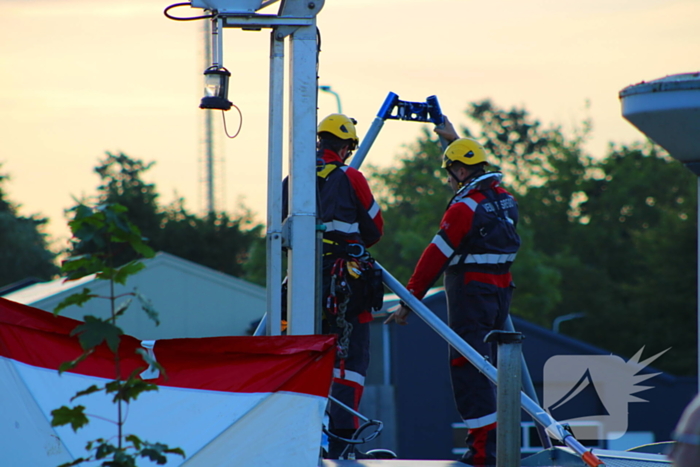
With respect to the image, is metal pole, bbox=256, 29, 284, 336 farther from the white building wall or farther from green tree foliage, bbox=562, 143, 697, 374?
green tree foliage, bbox=562, 143, 697, 374

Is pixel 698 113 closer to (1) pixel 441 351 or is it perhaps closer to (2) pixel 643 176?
(1) pixel 441 351

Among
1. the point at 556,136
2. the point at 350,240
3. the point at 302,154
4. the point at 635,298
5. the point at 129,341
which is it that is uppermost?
the point at 556,136

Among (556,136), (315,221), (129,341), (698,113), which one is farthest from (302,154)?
(556,136)

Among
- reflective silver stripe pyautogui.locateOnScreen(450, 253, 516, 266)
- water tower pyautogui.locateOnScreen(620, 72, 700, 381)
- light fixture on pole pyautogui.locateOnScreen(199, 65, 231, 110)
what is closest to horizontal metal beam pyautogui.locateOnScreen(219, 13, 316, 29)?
light fixture on pole pyautogui.locateOnScreen(199, 65, 231, 110)

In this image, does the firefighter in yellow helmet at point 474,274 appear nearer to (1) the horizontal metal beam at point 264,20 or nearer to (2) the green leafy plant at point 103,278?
(1) the horizontal metal beam at point 264,20

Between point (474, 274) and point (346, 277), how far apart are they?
0.83 metres

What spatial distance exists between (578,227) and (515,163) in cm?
894

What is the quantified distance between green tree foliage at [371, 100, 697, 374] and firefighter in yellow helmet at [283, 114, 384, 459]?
3811 cm

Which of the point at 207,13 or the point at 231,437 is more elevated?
the point at 207,13

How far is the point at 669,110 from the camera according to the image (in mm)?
4516

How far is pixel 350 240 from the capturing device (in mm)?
5848

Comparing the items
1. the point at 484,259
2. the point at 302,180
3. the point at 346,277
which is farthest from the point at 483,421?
the point at 302,180

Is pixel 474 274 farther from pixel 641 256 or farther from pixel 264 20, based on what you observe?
pixel 641 256

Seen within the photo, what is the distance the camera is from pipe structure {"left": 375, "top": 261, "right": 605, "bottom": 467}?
177 inches
